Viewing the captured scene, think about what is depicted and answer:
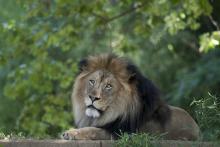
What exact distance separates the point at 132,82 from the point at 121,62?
219mm

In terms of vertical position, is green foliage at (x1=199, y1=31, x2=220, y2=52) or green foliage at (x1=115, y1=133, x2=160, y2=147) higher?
green foliage at (x1=199, y1=31, x2=220, y2=52)

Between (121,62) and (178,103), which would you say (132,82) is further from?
(178,103)

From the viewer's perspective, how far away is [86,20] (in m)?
14.8

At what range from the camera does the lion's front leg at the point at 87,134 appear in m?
6.60

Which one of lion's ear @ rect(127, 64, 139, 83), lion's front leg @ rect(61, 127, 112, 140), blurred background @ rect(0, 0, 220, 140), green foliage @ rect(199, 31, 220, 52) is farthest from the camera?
blurred background @ rect(0, 0, 220, 140)

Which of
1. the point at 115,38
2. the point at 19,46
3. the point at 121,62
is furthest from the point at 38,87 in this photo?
the point at 121,62

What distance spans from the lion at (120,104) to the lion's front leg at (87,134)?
1cm

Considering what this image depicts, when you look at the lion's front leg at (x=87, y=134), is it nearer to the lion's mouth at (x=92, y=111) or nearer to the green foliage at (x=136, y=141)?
the lion's mouth at (x=92, y=111)

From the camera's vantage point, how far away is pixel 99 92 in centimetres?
707

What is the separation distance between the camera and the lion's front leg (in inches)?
260

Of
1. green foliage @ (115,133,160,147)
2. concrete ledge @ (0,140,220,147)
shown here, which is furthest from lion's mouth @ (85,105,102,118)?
green foliage @ (115,133,160,147)

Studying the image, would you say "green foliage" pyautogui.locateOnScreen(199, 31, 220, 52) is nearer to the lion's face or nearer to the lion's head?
the lion's head

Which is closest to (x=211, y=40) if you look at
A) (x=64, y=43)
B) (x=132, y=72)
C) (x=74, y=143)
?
(x=64, y=43)

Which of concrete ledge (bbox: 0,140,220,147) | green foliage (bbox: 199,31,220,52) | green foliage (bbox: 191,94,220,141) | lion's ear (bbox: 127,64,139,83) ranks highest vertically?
green foliage (bbox: 199,31,220,52)
